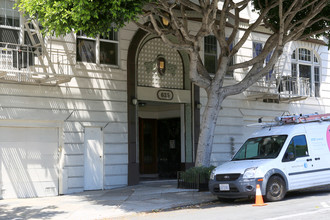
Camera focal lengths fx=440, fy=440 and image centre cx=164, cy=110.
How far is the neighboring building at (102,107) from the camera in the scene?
14.2 metres

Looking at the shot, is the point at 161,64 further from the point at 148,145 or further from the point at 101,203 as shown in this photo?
the point at 101,203

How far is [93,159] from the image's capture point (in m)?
15.8

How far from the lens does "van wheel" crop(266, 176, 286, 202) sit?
11487 mm

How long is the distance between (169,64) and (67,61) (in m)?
4.91

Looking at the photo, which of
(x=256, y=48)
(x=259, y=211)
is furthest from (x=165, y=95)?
(x=259, y=211)

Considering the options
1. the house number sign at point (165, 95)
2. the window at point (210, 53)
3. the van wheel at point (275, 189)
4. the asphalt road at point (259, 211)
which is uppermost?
the window at point (210, 53)

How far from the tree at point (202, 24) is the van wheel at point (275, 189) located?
3.24 meters

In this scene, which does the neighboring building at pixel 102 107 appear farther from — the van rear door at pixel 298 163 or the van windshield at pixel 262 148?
the van rear door at pixel 298 163

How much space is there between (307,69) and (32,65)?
1491 centimetres

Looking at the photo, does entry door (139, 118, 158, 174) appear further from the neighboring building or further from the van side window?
the van side window

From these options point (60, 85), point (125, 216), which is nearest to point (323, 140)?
point (125, 216)

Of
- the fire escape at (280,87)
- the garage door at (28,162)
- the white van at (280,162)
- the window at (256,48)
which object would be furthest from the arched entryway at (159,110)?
the white van at (280,162)

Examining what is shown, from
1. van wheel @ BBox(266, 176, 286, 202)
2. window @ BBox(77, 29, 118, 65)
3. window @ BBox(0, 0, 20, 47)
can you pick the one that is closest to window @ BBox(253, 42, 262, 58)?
window @ BBox(77, 29, 118, 65)

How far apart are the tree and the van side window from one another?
2.94 m
